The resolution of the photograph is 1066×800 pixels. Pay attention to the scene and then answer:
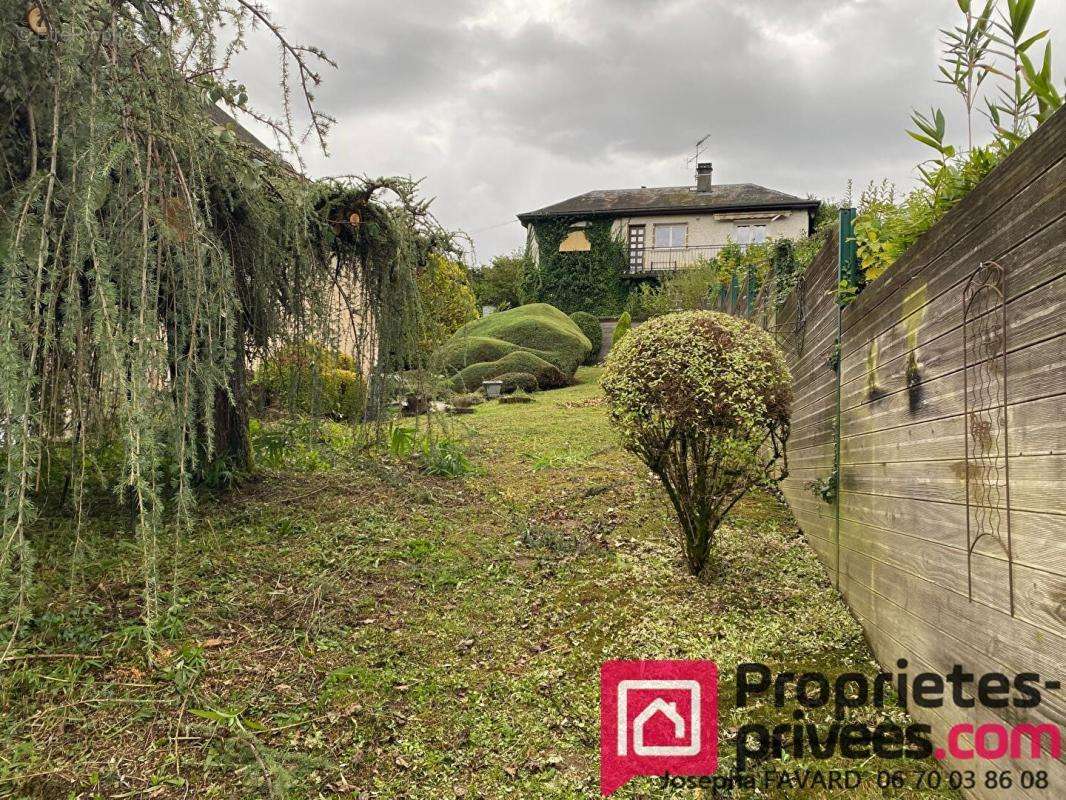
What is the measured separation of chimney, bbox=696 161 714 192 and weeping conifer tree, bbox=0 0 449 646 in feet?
81.3

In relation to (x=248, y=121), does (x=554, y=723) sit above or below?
below

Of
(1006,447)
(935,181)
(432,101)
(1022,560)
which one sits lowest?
(1022,560)

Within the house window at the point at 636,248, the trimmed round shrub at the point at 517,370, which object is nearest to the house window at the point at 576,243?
the house window at the point at 636,248

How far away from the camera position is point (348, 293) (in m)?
5.29

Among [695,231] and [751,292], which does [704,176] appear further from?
[751,292]

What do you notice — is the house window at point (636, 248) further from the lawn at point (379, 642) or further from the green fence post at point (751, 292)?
the lawn at point (379, 642)

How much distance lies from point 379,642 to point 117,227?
7.66 ft

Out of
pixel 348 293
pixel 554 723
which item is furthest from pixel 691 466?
pixel 348 293

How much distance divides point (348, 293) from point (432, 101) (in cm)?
231

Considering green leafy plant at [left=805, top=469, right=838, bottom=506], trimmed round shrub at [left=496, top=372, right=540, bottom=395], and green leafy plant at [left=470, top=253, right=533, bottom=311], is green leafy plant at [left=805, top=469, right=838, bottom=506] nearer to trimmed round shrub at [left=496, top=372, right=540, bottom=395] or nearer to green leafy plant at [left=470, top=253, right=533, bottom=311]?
trimmed round shrub at [left=496, top=372, right=540, bottom=395]

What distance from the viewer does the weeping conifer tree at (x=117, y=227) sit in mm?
2328

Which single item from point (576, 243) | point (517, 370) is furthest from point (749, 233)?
point (517, 370)

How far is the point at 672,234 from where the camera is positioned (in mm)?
25219

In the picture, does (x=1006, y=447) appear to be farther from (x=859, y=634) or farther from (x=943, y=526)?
(x=859, y=634)
